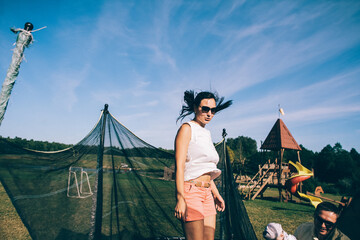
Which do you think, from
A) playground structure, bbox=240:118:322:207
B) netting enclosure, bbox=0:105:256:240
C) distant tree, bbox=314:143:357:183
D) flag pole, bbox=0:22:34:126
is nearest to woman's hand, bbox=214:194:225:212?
netting enclosure, bbox=0:105:256:240

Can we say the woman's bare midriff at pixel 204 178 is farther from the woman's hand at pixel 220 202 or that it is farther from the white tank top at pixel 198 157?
the woman's hand at pixel 220 202

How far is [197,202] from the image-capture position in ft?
6.73

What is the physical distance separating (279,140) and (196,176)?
16.1 metres

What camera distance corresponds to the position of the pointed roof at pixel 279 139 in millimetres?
16031

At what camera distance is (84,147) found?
10.6 ft

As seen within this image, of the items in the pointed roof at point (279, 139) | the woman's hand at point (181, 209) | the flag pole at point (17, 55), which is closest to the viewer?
the woman's hand at point (181, 209)

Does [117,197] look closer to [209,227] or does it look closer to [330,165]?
[209,227]

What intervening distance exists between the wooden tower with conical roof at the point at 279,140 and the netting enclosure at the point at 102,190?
44.0ft

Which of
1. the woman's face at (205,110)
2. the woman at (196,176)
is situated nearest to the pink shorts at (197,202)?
the woman at (196,176)

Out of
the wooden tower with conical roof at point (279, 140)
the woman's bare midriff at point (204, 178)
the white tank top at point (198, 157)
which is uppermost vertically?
the wooden tower with conical roof at point (279, 140)

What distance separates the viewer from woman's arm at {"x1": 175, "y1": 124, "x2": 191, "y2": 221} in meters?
1.87

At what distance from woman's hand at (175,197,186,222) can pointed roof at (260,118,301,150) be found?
1601 centimetres

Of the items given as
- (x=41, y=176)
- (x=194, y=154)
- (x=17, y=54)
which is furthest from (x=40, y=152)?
(x=17, y=54)

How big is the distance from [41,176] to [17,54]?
4.47 metres
